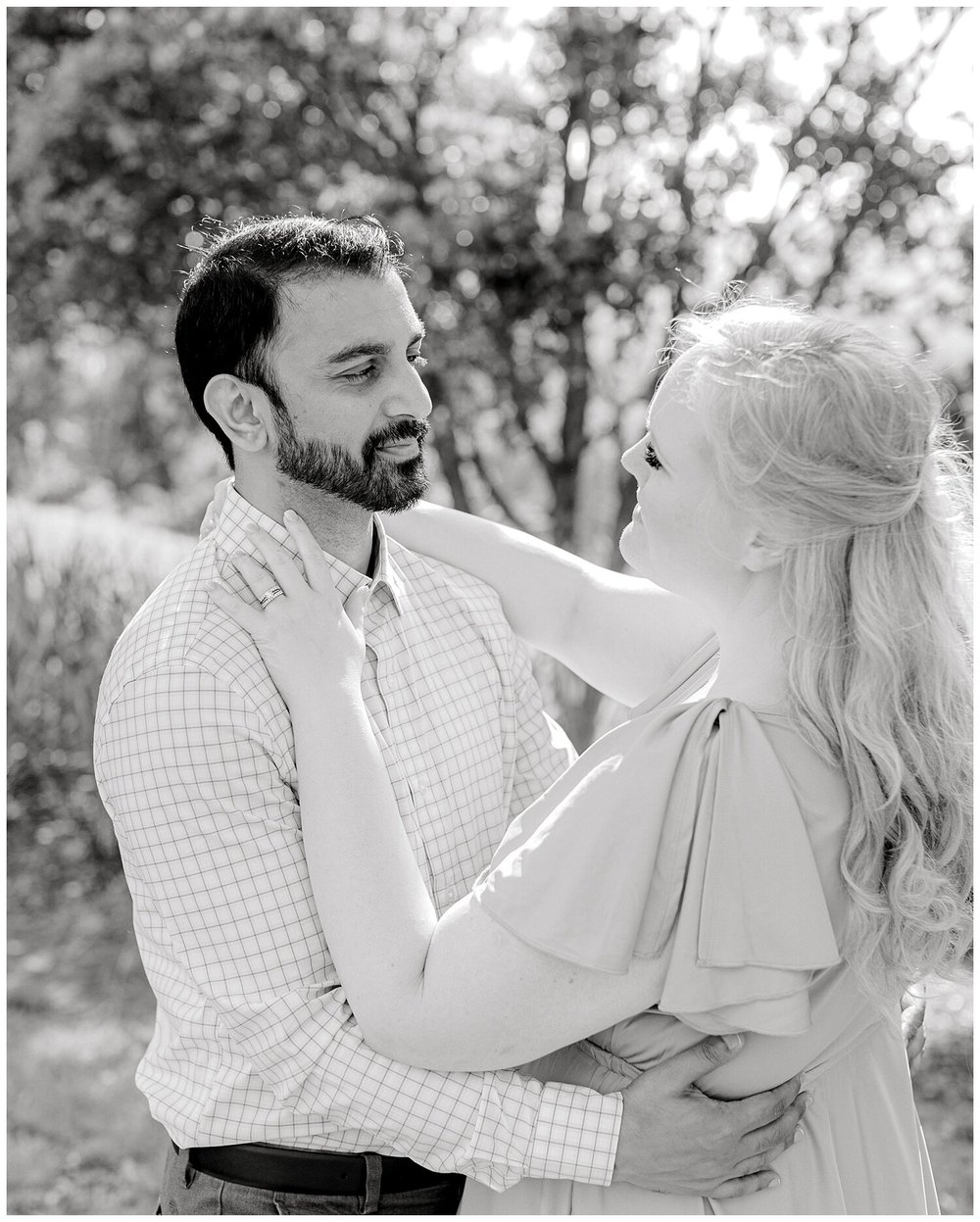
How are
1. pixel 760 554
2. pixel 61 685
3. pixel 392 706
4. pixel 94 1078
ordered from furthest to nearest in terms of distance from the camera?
pixel 61 685 → pixel 94 1078 → pixel 392 706 → pixel 760 554

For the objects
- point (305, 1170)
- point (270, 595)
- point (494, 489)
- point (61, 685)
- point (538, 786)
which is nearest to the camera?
point (305, 1170)

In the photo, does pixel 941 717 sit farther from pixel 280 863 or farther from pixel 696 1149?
pixel 280 863

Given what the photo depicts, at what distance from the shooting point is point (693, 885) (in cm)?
183

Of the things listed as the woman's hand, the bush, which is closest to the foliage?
the bush

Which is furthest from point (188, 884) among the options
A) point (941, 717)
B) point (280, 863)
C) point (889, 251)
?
point (889, 251)

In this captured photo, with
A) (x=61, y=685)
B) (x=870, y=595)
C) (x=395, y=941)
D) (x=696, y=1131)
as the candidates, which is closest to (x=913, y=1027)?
(x=696, y=1131)

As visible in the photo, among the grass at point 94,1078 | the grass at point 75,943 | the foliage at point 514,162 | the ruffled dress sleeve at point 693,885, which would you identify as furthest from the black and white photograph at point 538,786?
the foliage at point 514,162

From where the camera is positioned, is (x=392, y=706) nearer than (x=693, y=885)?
No

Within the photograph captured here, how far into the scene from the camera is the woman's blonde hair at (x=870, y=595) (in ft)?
6.08

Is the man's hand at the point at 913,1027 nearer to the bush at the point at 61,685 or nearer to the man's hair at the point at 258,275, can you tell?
the man's hair at the point at 258,275

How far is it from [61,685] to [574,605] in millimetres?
5013

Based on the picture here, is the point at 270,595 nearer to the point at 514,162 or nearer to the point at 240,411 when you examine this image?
the point at 240,411

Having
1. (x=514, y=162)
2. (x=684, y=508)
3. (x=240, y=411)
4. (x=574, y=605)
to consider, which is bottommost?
(x=574, y=605)

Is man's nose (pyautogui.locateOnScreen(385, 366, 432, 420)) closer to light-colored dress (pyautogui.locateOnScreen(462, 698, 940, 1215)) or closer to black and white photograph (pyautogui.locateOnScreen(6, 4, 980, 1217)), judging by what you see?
black and white photograph (pyautogui.locateOnScreen(6, 4, 980, 1217))
